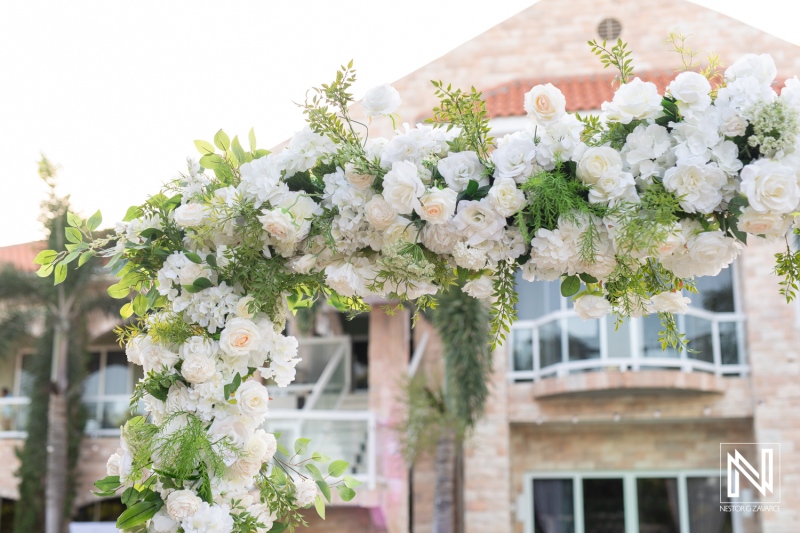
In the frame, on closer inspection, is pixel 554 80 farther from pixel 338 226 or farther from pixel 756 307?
pixel 338 226

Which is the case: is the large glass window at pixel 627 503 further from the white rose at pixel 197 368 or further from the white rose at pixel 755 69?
the white rose at pixel 755 69

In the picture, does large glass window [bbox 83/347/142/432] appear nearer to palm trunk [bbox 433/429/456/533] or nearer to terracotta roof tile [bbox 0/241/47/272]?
terracotta roof tile [bbox 0/241/47/272]

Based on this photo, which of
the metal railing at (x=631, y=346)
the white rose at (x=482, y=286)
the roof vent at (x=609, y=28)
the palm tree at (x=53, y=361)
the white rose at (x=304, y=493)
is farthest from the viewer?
the roof vent at (x=609, y=28)

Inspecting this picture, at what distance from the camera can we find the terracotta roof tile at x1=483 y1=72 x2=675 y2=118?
546 inches

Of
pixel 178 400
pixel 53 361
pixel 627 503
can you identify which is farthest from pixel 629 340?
pixel 178 400

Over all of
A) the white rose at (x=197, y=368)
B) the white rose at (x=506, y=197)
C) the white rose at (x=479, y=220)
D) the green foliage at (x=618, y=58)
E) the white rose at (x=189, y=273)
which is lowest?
the white rose at (x=197, y=368)

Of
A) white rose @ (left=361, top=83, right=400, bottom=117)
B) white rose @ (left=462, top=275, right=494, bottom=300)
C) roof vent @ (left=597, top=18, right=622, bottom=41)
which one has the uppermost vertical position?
roof vent @ (left=597, top=18, right=622, bottom=41)

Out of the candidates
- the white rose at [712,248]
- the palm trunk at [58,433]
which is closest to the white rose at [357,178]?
the white rose at [712,248]

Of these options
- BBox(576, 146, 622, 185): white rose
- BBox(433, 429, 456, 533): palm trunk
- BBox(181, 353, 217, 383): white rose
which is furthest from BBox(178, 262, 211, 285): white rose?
BBox(433, 429, 456, 533): palm trunk

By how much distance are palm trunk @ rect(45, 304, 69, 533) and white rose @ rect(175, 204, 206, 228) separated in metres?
14.2

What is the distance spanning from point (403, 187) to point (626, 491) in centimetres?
1301

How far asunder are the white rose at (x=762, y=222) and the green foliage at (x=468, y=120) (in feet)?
3.04

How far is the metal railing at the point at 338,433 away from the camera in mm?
13414

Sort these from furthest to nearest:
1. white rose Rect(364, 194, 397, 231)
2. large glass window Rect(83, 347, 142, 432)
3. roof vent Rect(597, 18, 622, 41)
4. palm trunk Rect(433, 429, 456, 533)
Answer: large glass window Rect(83, 347, 142, 432)
roof vent Rect(597, 18, 622, 41)
palm trunk Rect(433, 429, 456, 533)
white rose Rect(364, 194, 397, 231)
